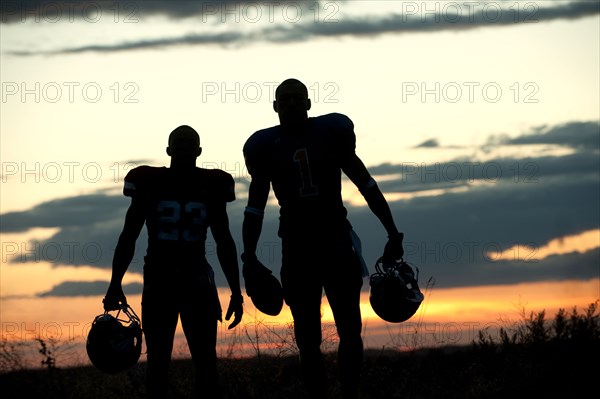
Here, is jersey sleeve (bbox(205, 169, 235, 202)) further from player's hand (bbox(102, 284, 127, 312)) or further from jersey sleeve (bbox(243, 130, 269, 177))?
player's hand (bbox(102, 284, 127, 312))

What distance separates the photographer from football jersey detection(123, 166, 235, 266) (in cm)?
821

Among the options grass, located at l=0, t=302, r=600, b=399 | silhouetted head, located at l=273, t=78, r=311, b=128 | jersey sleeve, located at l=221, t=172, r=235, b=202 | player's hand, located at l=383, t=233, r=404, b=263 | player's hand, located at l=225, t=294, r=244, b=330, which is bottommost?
grass, located at l=0, t=302, r=600, b=399

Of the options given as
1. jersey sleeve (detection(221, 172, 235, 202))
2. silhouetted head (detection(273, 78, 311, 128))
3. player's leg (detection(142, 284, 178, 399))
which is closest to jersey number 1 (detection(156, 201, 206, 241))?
jersey sleeve (detection(221, 172, 235, 202))

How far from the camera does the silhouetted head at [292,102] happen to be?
27.9ft

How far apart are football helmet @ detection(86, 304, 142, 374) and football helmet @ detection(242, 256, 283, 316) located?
43.3 inches

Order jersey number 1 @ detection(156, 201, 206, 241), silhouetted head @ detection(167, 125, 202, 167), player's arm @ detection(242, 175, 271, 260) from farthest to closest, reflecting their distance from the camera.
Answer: player's arm @ detection(242, 175, 271, 260) < silhouetted head @ detection(167, 125, 202, 167) < jersey number 1 @ detection(156, 201, 206, 241)

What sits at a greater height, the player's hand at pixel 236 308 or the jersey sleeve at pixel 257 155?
the jersey sleeve at pixel 257 155

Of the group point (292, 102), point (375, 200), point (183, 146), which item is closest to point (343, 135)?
point (292, 102)

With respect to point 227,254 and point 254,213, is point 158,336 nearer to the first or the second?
point 227,254

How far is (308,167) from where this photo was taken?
329 inches

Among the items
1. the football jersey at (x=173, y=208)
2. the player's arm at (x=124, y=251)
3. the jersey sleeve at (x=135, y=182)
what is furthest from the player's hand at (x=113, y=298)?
the jersey sleeve at (x=135, y=182)

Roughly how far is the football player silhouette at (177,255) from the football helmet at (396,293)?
1.27m

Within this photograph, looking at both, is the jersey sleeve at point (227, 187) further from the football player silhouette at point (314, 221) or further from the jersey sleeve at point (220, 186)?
the football player silhouette at point (314, 221)

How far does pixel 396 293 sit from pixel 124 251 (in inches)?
95.3
